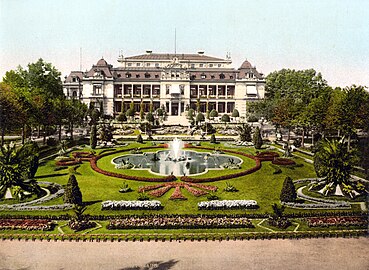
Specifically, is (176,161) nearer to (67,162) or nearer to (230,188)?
(67,162)

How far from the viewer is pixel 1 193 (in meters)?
23.2

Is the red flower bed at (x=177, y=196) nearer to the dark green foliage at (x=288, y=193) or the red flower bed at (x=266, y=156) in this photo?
the dark green foliage at (x=288, y=193)

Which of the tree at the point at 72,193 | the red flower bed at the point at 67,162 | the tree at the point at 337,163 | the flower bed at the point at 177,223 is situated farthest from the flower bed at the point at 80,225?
the tree at the point at 337,163

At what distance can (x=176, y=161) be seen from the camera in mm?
35688

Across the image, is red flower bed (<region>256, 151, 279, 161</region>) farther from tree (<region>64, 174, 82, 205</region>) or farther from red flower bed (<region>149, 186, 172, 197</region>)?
tree (<region>64, 174, 82, 205</region>)

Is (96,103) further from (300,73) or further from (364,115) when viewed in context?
(364,115)

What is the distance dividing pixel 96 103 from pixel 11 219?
7007 cm

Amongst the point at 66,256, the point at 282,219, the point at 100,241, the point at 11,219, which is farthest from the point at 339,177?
the point at 11,219

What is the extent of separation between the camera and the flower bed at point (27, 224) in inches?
769

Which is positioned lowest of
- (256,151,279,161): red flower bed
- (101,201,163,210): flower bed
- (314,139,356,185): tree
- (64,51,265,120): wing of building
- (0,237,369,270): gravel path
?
(0,237,369,270): gravel path

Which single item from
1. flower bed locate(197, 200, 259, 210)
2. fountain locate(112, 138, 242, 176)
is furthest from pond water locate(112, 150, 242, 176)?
flower bed locate(197, 200, 259, 210)

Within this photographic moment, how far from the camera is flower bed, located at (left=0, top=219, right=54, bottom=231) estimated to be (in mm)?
19531

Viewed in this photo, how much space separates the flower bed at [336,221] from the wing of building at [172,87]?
70.2 meters

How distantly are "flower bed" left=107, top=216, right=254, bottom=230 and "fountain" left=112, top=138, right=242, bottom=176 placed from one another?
9244 mm
